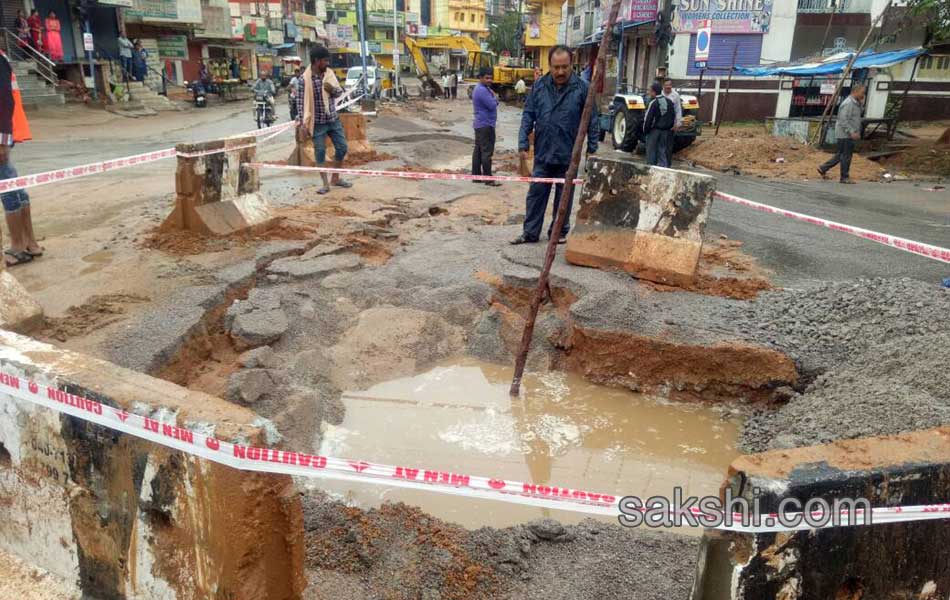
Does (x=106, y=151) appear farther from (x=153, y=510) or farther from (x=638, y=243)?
(x=153, y=510)

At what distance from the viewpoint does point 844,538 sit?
1.94 meters

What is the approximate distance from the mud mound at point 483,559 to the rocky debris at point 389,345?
171cm

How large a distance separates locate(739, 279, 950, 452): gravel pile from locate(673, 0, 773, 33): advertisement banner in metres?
20.9

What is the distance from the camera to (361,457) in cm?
391

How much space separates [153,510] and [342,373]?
8.64ft

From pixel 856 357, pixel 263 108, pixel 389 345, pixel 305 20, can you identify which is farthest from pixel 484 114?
pixel 305 20

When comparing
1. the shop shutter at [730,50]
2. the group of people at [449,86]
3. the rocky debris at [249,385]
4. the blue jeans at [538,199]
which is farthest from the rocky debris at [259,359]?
the group of people at [449,86]

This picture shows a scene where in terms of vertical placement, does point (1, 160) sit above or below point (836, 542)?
above

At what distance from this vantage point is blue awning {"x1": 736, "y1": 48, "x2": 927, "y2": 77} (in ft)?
52.4

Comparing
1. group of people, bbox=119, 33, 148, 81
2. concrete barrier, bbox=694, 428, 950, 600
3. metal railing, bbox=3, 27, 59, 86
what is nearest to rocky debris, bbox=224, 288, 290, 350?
concrete barrier, bbox=694, 428, 950, 600

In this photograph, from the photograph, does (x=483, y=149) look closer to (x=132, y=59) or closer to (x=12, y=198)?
(x=12, y=198)

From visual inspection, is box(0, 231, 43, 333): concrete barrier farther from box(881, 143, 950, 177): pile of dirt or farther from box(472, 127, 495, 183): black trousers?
box(881, 143, 950, 177): pile of dirt

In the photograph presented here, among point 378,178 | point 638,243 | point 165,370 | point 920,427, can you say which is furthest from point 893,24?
point 165,370

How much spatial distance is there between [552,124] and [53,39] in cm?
2229
